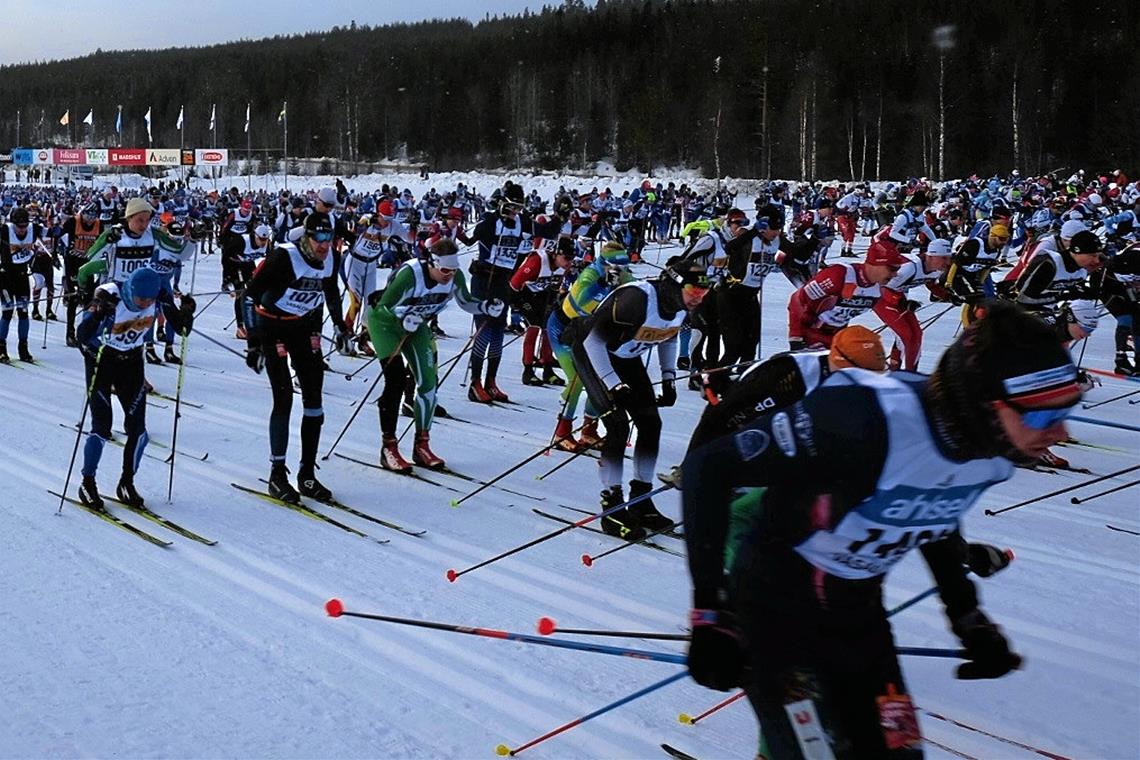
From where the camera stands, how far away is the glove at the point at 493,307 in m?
9.61

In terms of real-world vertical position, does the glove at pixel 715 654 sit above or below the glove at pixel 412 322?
below

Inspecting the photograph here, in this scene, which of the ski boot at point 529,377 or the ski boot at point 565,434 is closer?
the ski boot at point 565,434

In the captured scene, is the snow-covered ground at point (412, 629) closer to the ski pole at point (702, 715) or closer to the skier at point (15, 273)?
the ski pole at point (702, 715)

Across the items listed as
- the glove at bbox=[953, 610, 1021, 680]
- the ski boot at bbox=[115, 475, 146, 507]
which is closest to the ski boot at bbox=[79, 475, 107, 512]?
the ski boot at bbox=[115, 475, 146, 507]

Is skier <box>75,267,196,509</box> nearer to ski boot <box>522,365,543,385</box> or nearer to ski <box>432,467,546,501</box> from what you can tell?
ski <box>432,467,546,501</box>

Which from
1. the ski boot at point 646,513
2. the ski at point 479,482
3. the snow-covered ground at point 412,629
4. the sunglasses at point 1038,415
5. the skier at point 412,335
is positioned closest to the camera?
the sunglasses at point 1038,415

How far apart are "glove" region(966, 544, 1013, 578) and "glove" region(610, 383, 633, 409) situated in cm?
326

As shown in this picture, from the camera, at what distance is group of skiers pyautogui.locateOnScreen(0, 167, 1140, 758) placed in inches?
87.9

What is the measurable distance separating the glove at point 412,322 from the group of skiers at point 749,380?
0.01 metres

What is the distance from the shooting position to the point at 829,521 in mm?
2316

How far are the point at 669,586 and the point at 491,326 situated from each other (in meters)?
5.19

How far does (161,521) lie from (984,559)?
501 centimetres

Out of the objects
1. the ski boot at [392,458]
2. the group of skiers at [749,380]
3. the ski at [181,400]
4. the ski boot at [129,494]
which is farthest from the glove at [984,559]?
the ski at [181,400]

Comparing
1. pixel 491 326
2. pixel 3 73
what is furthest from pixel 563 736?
pixel 3 73
